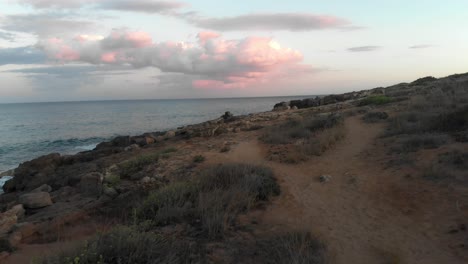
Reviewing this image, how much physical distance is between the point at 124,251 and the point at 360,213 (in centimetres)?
436

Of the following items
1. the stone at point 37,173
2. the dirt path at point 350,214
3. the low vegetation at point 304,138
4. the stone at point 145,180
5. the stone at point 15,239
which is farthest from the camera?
the stone at point 37,173

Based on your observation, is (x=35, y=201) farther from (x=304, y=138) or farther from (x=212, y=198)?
(x=304, y=138)

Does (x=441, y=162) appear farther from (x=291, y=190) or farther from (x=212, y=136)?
(x=212, y=136)

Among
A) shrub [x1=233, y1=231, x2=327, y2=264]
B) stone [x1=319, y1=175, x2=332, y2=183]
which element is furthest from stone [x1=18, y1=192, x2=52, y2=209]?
stone [x1=319, y1=175, x2=332, y2=183]

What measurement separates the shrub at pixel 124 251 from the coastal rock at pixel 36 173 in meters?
10.3

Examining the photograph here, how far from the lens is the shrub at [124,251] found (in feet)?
15.1

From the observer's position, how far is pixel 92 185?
10.2 meters

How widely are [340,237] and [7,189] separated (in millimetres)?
15254

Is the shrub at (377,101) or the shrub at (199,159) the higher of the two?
the shrub at (377,101)

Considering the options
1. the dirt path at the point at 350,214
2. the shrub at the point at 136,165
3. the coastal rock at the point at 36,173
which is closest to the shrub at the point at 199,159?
the shrub at the point at 136,165

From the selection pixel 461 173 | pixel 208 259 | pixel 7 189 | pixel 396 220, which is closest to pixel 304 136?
pixel 461 173

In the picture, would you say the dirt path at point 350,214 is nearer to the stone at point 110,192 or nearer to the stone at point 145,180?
the stone at point 145,180

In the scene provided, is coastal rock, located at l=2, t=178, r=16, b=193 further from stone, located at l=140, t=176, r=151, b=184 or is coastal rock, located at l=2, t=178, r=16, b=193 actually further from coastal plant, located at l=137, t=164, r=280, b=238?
coastal plant, located at l=137, t=164, r=280, b=238

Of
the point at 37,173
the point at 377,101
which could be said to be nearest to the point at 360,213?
the point at 37,173
